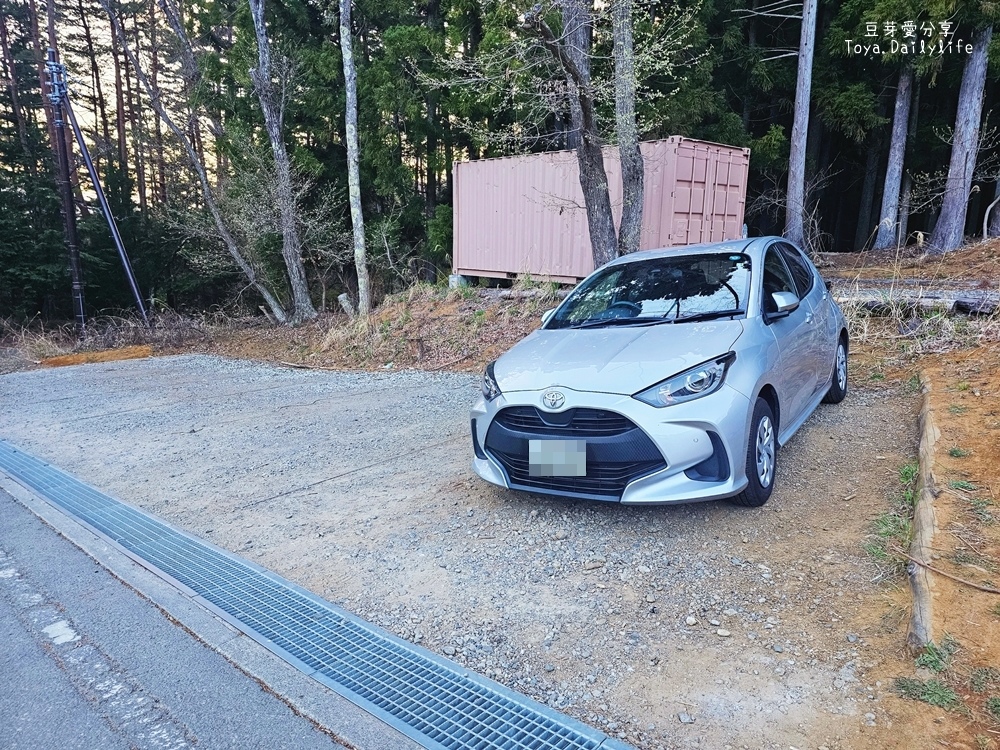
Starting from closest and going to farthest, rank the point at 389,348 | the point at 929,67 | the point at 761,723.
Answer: the point at 761,723 → the point at 389,348 → the point at 929,67

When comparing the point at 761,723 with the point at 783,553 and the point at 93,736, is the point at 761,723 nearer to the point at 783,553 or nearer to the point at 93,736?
the point at 783,553

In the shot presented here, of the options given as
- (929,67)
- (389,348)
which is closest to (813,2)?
(929,67)

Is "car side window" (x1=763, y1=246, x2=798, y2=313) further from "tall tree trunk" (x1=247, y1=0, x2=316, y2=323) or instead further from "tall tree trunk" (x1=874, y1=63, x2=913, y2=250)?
"tall tree trunk" (x1=247, y1=0, x2=316, y2=323)

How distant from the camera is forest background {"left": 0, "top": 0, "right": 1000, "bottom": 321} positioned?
13977mm

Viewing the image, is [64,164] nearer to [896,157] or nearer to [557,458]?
[557,458]

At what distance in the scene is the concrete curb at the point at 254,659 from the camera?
2105 millimetres

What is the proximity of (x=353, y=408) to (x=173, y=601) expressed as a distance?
13.8ft

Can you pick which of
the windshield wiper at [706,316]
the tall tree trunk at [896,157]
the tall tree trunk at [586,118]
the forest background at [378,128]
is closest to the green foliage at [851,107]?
the forest background at [378,128]

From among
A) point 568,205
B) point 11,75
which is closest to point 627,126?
point 568,205

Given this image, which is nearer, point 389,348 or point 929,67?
point 389,348

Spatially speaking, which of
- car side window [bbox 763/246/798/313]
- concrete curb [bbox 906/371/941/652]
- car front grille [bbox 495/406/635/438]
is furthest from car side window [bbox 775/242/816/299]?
car front grille [bbox 495/406/635/438]

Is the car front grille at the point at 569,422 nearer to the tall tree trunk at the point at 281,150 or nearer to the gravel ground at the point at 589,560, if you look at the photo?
the gravel ground at the point at 589,560

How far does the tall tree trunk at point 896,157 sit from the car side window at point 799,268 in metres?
11.1

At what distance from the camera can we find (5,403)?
809 cm
